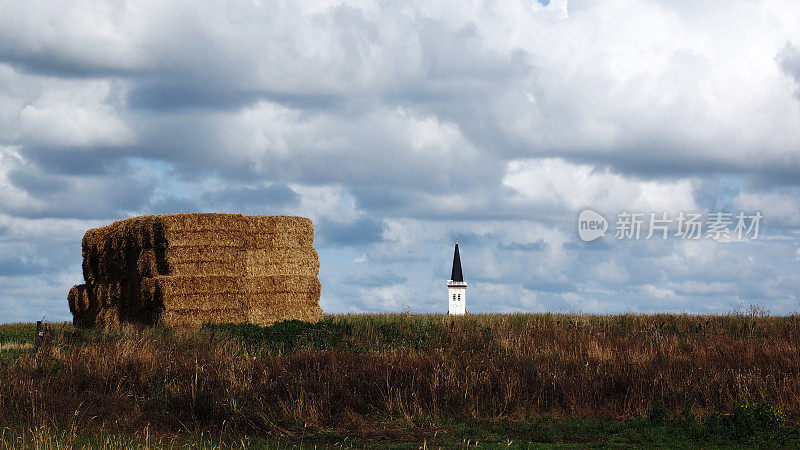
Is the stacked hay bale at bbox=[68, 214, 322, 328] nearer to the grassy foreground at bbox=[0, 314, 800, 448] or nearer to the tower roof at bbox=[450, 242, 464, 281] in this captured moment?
the grassy foreground at bbox=[0, 314, 800, 448]

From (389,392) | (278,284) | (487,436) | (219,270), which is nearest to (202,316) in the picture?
(219,270)

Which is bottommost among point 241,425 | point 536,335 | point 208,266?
point 241,425

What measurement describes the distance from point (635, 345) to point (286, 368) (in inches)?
370

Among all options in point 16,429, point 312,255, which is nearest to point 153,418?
point 16,429

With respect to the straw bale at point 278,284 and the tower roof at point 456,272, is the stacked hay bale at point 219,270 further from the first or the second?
the tower roof at point 456,272

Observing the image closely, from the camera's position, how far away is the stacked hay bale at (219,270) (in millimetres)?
21297

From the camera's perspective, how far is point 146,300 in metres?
21.6

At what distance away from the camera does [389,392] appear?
1362 centimetres

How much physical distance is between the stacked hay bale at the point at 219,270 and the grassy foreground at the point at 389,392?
5.87 feet

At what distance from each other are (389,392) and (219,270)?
31.5ft

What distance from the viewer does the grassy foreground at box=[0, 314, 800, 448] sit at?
1232 cm

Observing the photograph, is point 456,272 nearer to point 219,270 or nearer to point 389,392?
point 219,270

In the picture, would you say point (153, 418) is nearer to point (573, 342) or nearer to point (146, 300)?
point (146, 300)

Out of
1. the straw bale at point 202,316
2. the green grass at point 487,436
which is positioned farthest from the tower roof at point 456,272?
the green grass at point 487,436
